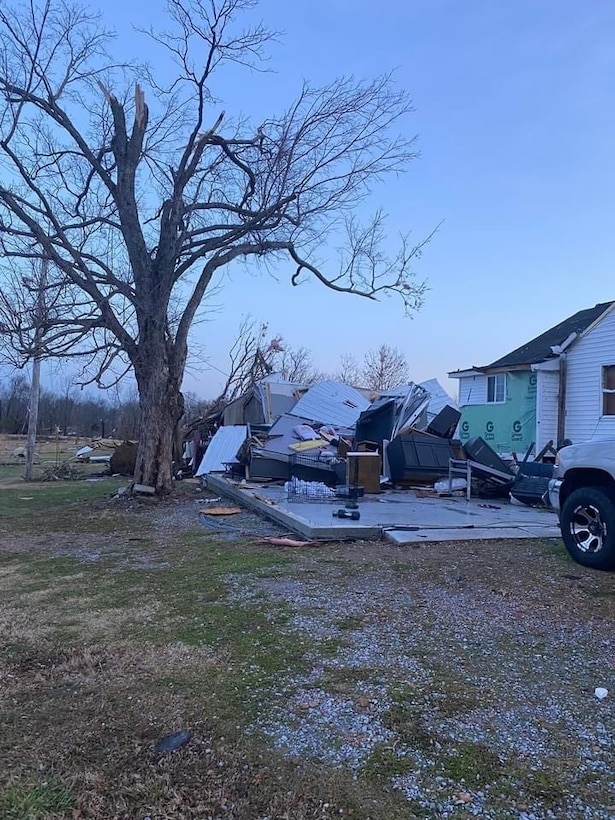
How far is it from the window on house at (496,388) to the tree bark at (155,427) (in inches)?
449

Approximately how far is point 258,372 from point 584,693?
22.6 metres

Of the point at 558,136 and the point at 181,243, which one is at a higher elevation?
the point at 558,136

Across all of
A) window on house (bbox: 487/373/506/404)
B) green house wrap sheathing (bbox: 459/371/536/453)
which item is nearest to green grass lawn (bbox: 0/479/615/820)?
green house wrap sheathing (bbox: 459/371/536/453)

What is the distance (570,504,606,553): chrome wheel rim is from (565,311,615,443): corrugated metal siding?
1102 cm

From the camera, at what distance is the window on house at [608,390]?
15992 millimetres

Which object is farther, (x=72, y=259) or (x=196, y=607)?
(x=72, y=259)

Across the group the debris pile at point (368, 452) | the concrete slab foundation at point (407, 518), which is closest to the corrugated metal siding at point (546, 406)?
the debris pile at point (368, 452)

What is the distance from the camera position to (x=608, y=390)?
16078 millimetres

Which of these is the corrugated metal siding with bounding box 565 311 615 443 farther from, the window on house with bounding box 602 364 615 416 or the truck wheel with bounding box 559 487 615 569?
the truck wheel with bounding box 559 487 615 569

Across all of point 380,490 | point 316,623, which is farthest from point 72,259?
point 316,623

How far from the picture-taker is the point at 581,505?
232 inches

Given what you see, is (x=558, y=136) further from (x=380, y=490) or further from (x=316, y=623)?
(x=316, y=623)

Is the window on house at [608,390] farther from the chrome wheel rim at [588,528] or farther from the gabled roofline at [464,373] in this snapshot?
the chrome wheel rim at [588,528]

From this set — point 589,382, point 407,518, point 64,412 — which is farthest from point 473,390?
point 64,412
